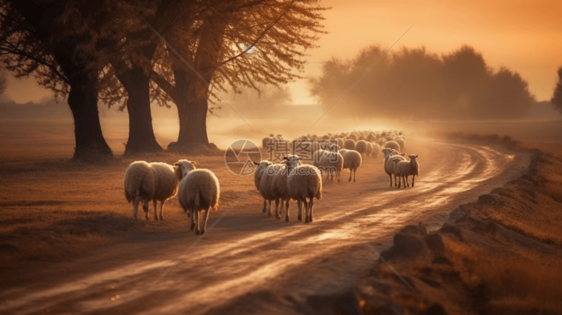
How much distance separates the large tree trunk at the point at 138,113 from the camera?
3431cm

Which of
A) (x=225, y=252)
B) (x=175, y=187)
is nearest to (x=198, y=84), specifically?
(x=175, y=187)

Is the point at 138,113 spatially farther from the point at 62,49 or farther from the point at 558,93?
the point at 558,93

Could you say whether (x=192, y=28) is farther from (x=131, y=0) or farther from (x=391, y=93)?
(x=391, y=93)

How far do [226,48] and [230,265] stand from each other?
29399 mm

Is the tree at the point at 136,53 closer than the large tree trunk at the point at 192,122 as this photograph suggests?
Yes

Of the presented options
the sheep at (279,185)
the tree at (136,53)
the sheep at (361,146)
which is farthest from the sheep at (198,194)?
the sheep at (361,146)

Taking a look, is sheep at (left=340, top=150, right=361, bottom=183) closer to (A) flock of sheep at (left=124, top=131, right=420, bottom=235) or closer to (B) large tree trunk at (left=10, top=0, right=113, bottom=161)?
(A) flock of sheep at (left=124, top=131, right=420, bottom=235)

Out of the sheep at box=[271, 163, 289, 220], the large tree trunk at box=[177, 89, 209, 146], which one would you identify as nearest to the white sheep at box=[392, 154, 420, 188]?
the sheep at box=[271, 163, 289, 220]

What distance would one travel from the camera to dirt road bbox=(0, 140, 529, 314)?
8.87 metres

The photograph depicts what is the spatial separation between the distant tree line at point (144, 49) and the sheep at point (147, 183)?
11575mm

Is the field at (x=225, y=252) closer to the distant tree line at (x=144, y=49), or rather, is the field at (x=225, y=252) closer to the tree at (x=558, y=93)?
the distant tree line at (x=144, y=49)

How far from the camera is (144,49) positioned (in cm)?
3312

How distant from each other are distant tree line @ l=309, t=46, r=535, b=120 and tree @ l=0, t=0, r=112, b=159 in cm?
9626

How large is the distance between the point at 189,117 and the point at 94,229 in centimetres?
2701
